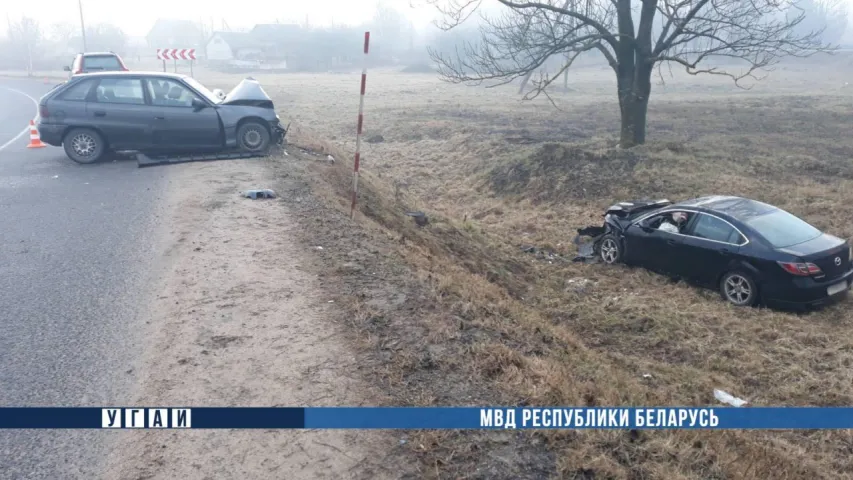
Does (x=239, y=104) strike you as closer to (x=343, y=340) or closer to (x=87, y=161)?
(x=87, y=161)

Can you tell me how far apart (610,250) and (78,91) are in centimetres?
1031

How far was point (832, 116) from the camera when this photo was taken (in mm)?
30953

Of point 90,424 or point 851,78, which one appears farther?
point 851,78

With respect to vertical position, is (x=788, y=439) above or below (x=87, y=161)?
below

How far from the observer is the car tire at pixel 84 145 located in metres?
13.3

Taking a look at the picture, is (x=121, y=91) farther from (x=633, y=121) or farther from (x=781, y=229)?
(x=633, y=121)

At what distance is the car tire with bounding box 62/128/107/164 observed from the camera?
13297 mm

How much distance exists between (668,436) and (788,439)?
2268 mm

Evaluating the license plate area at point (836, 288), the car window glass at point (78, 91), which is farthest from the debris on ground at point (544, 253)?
the car window glass at point (78, 91)

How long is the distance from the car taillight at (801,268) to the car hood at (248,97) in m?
9.81

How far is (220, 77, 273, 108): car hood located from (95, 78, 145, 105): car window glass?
61.7 inches

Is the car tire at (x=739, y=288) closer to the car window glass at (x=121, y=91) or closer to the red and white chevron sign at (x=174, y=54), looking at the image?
the car window glass at (x=121, y=91)

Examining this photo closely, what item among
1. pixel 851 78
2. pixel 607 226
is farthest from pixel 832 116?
pixel 851 78

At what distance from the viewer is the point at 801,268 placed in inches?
361
